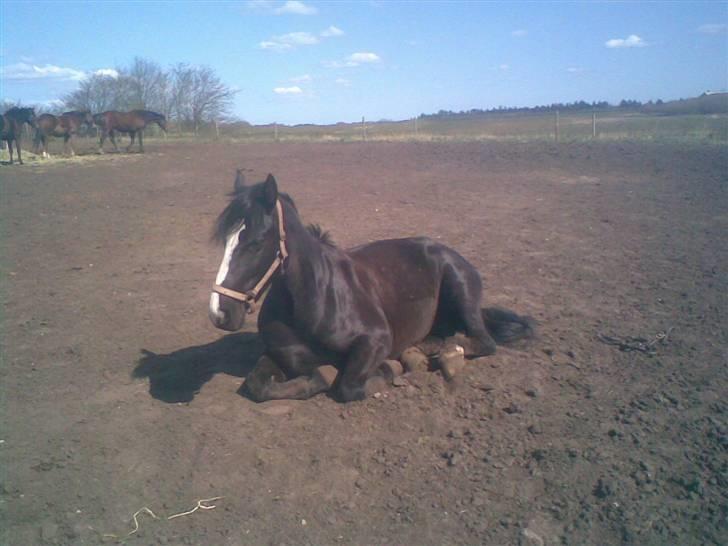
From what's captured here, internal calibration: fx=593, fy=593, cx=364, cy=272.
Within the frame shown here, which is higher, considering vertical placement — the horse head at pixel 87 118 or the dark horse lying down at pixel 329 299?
the horse head at pixel 87 118

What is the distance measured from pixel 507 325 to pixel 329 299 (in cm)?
169

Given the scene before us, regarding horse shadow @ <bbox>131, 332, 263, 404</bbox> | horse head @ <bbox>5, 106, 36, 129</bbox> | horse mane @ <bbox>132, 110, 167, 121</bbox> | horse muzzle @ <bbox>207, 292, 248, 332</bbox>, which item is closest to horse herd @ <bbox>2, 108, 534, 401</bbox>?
horse muzzle @ <bbox>207, 292, 248, 332</bbox>

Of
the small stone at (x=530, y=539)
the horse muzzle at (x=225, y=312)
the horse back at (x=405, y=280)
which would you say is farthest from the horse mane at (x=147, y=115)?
the small stone at (x=530, y=539)

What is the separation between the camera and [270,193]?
12.0ft

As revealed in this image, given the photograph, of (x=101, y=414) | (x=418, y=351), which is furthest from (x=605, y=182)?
(x=101, y=414)

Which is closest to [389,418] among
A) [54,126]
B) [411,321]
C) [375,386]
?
[375,386]

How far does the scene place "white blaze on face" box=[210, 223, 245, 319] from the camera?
3564mm

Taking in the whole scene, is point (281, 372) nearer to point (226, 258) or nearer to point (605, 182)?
point (226, 258)

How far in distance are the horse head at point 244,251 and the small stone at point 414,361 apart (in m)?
1.46

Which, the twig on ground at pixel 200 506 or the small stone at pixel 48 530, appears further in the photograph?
the twig on ground at pixel 200 506

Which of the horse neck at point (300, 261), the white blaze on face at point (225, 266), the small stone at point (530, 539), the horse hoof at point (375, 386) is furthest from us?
the horse hoof at point (375, 386)

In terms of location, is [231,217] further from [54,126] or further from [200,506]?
[54,126]

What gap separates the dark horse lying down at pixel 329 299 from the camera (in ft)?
12.1

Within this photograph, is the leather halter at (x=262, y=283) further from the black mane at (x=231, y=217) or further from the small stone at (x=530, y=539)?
the small stone at (x=530, y=539)
